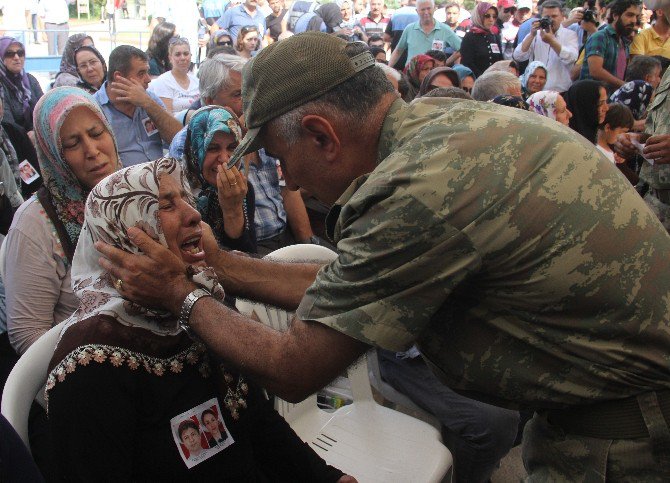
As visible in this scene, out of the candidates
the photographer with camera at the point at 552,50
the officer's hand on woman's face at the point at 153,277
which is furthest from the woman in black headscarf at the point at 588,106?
the officer's hand on woman's face at the point at 153,277

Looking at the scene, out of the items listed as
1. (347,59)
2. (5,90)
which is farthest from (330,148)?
(5,90)

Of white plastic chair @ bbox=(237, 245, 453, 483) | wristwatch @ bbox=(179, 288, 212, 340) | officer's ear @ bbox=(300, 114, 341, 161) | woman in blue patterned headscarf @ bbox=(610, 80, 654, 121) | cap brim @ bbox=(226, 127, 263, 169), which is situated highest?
officer's ear @ bbox=(300, 114, 341, 161)

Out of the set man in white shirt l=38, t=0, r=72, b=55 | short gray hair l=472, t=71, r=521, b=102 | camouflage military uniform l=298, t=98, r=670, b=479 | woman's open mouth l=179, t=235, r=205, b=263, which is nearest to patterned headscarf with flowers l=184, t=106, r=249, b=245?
woman's open mouth l=179, t=235, r=205, b=263

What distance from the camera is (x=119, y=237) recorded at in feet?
5.99

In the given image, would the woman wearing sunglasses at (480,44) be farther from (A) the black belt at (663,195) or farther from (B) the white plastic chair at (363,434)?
(B) the white plastic chair at (363,434)

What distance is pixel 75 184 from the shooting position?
105 inches

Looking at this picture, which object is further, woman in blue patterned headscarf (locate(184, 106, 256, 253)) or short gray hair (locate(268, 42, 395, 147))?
woman in blue patterned headscarf (locate(184, 106, 256, 253))

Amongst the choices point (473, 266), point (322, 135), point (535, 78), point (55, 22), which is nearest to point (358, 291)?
point (473, 266)

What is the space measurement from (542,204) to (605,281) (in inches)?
7.7

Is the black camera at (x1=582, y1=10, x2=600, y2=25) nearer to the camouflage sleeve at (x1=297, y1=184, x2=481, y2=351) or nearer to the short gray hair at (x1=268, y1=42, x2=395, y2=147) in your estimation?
the short gray hair at (x1=268, y1=42, x2=395, y2=147)

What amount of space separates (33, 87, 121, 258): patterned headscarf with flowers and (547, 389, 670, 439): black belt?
1.86 metres

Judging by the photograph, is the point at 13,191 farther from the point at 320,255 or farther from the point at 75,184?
the point at 320,255

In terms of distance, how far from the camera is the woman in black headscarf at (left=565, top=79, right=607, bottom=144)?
542 centimetres

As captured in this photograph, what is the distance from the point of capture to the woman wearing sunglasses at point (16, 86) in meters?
6.23
